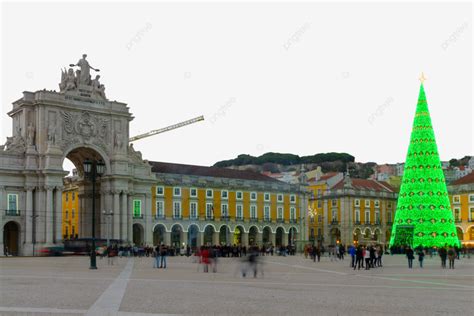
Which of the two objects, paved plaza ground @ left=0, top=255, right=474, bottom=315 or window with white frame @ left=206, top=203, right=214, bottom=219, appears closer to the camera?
paved plaza ground @ left=0, top=255, right=474, bottom=315

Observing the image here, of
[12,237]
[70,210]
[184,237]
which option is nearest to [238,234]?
[184,237]

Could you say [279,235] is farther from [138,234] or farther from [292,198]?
[138,234]

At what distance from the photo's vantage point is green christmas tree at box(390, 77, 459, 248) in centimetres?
6344

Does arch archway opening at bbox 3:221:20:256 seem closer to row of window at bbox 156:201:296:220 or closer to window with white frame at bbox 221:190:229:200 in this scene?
row of window at bbox 156:201:296:220

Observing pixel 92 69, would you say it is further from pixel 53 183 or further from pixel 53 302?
pixel 53 302

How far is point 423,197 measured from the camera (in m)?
63.9

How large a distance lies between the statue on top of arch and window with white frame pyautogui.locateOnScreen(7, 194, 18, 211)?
1219 centimetres

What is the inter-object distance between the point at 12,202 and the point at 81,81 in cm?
1496

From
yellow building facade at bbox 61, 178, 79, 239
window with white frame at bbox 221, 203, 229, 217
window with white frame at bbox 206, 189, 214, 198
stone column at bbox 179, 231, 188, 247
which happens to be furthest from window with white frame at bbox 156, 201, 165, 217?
yellow building facade at bbox 61, 178, 79, 239

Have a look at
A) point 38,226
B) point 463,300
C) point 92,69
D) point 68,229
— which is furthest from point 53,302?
point 68,229

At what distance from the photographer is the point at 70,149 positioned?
74.7 m

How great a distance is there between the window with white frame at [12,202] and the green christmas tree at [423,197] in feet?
118

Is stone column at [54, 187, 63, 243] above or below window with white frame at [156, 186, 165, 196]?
below

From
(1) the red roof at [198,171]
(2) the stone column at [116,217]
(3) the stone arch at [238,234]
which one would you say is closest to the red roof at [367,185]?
(1) the red roof at [198,171]
